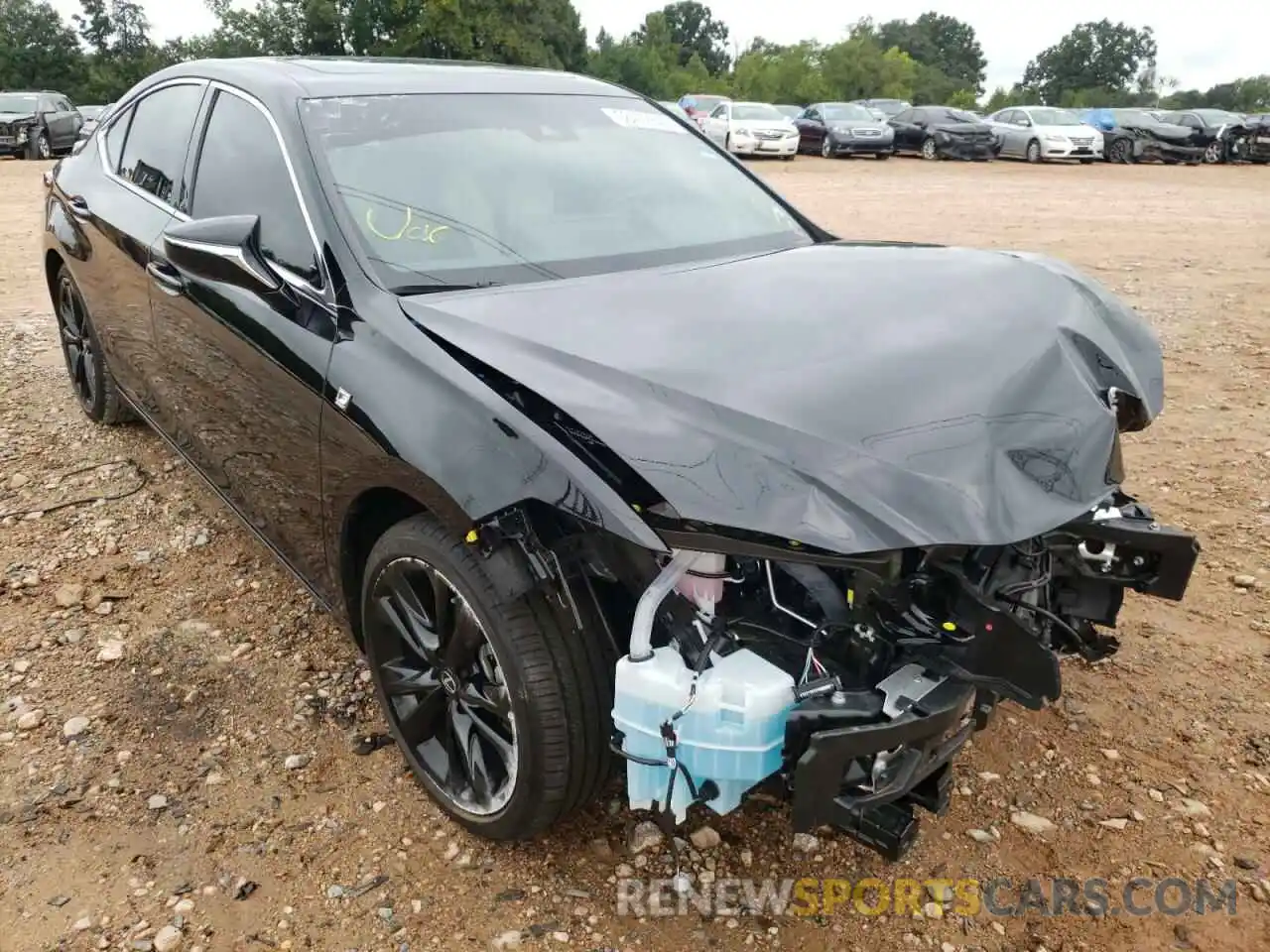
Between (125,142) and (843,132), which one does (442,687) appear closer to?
(125,142)

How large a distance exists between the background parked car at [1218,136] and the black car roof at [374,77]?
78.2 feet

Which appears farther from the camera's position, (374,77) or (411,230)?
(374,77)

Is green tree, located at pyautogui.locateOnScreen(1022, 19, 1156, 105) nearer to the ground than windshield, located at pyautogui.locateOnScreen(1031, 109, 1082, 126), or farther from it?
farther from it

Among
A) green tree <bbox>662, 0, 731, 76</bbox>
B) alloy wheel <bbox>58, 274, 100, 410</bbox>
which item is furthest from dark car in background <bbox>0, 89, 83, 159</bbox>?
green tree <bbox>662, 0, 731, 76</bbox>

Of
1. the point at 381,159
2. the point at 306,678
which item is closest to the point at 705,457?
the point at 381,159

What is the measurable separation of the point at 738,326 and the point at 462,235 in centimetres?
84

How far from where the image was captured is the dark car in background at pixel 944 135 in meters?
23.1

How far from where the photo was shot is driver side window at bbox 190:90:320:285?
102 inches

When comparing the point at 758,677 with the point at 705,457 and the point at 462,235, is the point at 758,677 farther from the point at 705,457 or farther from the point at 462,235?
the point at 462,235

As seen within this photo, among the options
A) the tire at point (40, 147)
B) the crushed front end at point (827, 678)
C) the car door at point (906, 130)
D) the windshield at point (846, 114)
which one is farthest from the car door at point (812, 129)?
the crushed front end at point (827, 678)

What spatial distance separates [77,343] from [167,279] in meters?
1.99

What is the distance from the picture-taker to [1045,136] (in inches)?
882

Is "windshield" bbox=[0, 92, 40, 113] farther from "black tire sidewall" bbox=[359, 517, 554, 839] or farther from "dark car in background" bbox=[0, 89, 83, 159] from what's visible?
"black tire sidewall" bbox=[359, 517, 554, 839]

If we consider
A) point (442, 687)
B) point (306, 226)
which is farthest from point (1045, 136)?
point (442, 687)
